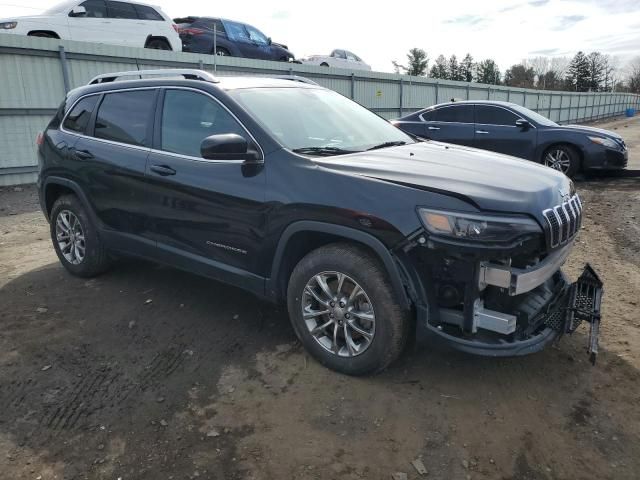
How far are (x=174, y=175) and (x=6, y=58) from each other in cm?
784

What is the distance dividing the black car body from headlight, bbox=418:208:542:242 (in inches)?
547

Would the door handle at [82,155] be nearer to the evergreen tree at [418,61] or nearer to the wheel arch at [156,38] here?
the wheel arch at [156,38]

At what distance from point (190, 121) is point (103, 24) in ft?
34.8

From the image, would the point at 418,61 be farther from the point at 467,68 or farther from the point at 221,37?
the point at 221,37

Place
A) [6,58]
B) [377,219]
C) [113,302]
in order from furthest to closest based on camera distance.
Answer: [6,58] < [113,302] < [377,219]

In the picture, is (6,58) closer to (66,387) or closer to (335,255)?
(66,387)

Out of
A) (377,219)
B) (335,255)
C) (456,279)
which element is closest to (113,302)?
(335,255)

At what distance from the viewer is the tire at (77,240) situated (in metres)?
4.66

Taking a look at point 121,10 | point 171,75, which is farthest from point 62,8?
point 171,75

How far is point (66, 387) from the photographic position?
320 cm

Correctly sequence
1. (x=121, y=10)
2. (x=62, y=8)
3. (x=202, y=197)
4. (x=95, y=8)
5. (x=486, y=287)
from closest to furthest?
(x=486, y=287), (x=202, y=197), (x=62, y=8), (x=95, y=8), (x=121, y=10)

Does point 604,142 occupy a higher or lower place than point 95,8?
lower

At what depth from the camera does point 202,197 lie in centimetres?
360

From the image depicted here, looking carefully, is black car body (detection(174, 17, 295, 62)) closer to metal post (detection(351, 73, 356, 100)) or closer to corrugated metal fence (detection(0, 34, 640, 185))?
corrugated metal fence (detection(0, 34, 640, 185))
